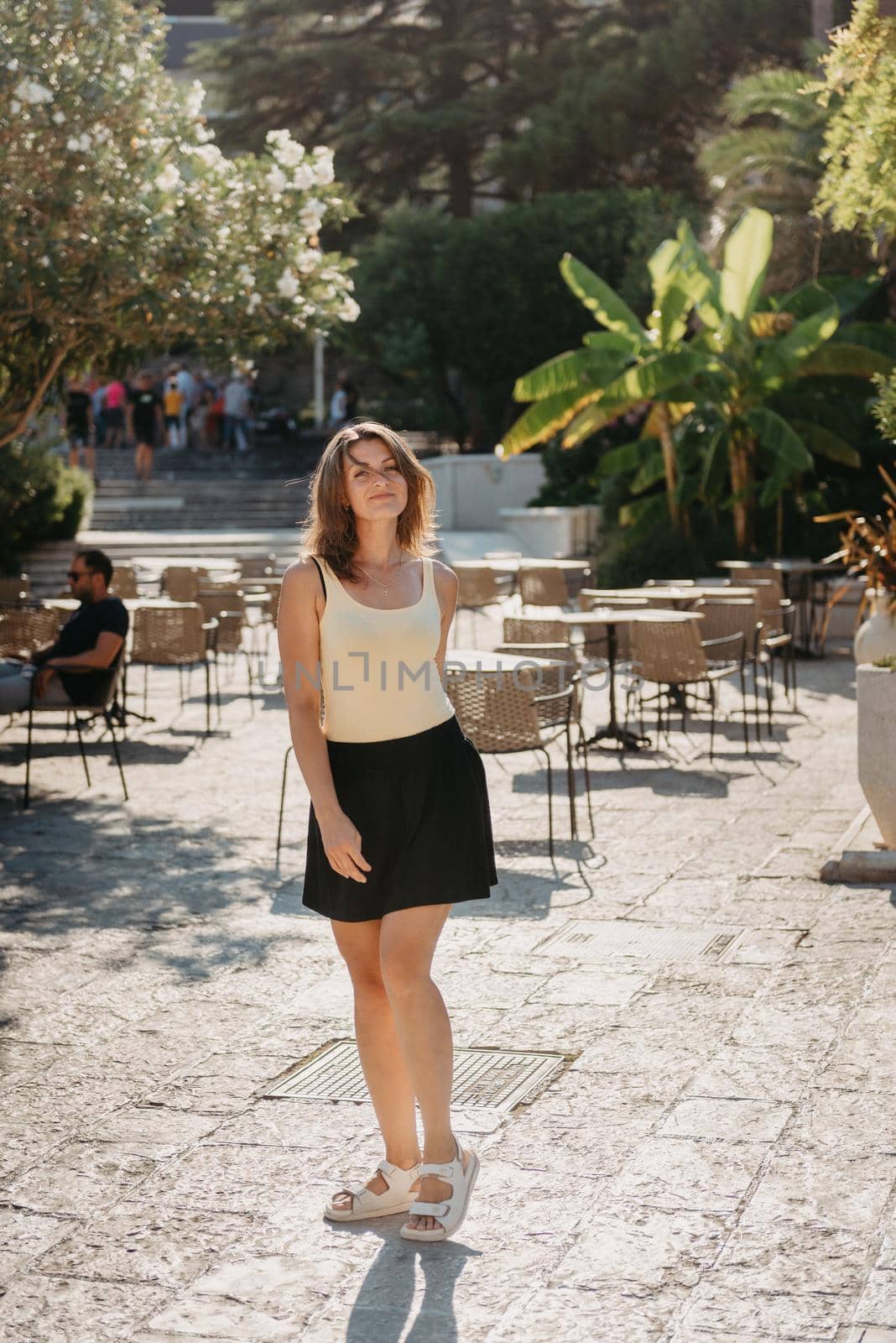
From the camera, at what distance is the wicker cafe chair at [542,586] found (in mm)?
15758

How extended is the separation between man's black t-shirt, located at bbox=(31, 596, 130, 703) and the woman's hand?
641 cm

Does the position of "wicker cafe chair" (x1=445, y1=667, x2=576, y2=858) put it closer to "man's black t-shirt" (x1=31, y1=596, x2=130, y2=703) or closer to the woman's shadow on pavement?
Result: "man's black t-shirt" (x1=31, y1=596, x2=130, y2=703)

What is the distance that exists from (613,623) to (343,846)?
7.50 metres

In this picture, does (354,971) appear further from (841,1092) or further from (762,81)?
(762,81)

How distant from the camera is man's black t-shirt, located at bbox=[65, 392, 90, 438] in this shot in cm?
2994

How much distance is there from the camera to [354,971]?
4223 millimetres

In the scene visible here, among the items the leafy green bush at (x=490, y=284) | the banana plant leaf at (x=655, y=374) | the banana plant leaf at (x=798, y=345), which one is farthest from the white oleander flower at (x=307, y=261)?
the leafy green bush at (x=490, y=284)

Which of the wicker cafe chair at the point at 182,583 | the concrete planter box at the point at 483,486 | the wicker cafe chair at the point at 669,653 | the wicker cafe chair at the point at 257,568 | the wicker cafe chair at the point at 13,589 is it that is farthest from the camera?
the concrete planter box at the point at 483,486

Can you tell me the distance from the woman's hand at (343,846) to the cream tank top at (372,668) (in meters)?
0.21

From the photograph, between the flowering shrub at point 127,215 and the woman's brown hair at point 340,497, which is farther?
the flowering shrub at point 127,215

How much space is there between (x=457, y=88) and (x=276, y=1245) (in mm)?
40479

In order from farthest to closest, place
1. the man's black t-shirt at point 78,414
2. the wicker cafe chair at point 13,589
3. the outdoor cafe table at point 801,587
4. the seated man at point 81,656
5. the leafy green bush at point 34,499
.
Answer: the man's black t-shirt at point 78,414 → the leafy green bush at point 34,499 → the outdoor cafe table at point 801,587 → the wicker cafe chair at point 13,589 → the seated man at point 81,656

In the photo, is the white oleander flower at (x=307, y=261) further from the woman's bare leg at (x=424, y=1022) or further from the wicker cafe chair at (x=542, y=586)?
the woman's bare leg at (x=424, y=1022)

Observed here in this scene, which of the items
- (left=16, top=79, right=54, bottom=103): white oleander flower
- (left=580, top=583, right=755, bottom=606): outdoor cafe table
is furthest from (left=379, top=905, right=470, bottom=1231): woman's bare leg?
(left=580, top=583, right=755, bottom=606): outdoor cafe table
